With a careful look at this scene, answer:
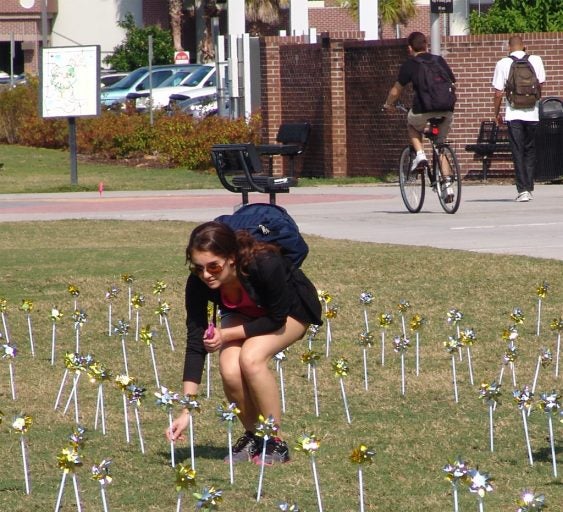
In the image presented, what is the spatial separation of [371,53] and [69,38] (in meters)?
45.2

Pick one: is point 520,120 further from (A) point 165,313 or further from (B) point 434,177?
(A) point 165,313

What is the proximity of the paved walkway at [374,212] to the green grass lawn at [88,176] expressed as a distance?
115 centimetres

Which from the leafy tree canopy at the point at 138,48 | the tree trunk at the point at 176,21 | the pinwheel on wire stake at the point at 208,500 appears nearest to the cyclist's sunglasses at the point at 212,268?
the pinwheel on wire stake at the point at 208,500

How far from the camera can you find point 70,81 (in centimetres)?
2194

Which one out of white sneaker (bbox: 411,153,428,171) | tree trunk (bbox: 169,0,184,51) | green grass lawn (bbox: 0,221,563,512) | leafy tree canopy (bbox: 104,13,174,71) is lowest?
green grass lawn (bbox: 0,221,563,512)

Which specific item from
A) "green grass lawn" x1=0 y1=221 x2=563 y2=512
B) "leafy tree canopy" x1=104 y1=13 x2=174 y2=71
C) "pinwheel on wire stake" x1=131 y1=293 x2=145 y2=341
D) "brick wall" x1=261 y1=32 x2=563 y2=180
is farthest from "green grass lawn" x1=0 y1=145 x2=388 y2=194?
"leafy tree canopy" x1=104 y1=13 x2=174 y2=71

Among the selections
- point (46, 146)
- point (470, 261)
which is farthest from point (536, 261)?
point (46, 146)

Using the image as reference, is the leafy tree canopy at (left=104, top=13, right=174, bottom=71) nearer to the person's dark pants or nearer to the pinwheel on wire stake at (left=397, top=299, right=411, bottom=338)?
the person's dark pants

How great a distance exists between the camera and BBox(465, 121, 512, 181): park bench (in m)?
20.1

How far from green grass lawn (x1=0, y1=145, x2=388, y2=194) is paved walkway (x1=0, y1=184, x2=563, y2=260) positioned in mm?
1155

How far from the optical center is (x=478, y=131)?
67.7 ft

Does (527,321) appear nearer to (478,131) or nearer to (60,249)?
(60,249)

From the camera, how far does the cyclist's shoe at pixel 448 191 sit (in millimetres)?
14648

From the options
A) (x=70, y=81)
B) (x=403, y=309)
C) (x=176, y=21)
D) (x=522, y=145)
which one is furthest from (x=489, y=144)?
(x=176, y=21)
